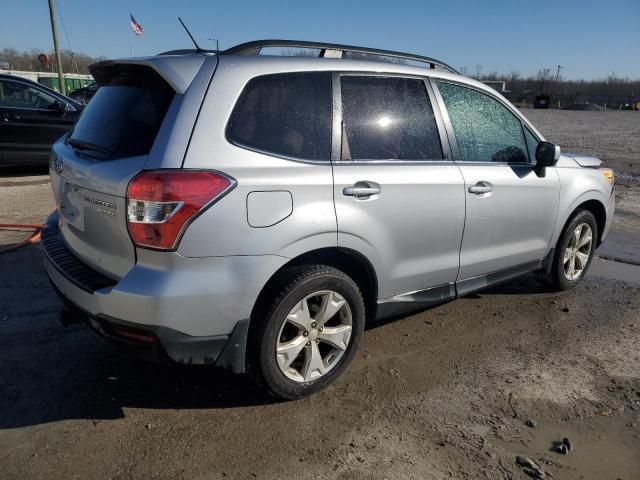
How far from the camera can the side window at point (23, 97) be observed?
881cm

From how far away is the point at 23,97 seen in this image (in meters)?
9.06

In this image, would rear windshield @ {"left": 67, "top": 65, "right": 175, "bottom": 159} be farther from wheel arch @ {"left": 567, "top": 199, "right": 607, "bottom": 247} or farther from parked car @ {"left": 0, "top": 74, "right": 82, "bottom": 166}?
parked car @ {"left": 0, "top": 74, "right": 82, "bottom": 166}

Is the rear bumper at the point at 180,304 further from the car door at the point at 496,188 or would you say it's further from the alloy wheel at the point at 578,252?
the alloy wheel at the point at 578,252

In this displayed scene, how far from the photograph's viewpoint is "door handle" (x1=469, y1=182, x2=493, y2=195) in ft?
12.0

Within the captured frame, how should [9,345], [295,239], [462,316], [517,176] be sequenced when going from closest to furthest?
[295,239], [9,345], [517,176], [462,316]

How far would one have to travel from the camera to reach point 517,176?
403 centimetres

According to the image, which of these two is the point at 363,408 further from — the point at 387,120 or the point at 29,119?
Result: the point at 29,119

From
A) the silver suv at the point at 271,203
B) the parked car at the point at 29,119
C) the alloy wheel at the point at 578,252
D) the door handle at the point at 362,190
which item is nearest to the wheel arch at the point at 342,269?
the silver suv at the point at 271,203

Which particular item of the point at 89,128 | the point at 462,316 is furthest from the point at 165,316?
the point at 462,316

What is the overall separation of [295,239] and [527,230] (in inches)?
90.3

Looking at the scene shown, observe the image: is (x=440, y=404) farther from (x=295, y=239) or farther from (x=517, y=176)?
(x=517, y=176)

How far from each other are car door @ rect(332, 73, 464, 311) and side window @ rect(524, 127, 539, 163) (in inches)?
42.5

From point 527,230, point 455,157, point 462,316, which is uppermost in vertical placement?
point 455,157

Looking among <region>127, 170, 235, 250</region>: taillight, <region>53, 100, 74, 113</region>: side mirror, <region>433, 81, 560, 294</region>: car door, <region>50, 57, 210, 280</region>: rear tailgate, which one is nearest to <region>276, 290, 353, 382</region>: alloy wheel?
<region>127, 170, 235, 250</region>: taillight
